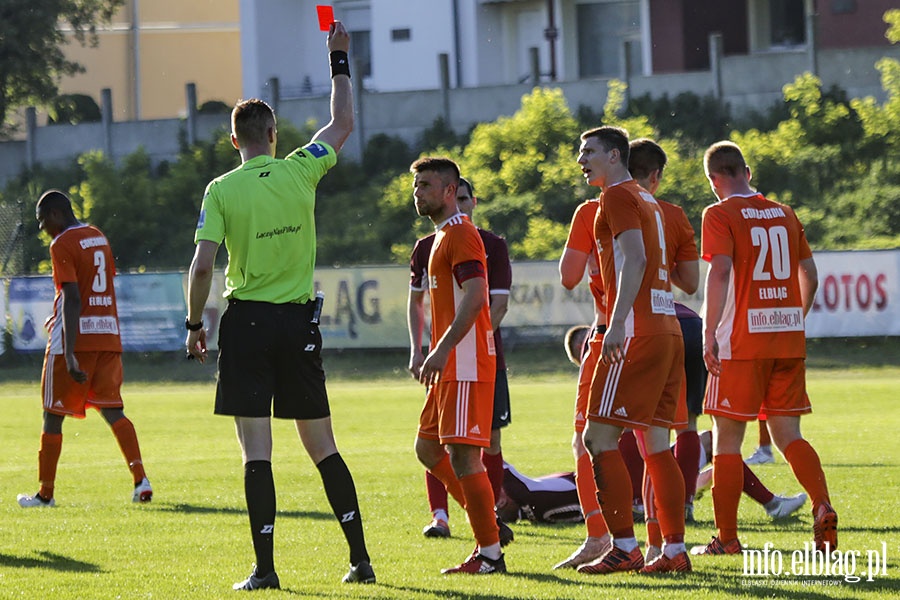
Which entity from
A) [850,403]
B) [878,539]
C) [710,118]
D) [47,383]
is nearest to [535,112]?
[710,118]

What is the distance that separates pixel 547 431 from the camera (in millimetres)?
15750

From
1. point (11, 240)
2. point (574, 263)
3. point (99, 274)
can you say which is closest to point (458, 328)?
point (574, 263)

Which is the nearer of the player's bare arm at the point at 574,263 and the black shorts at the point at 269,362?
the black shorts at the point at 269,362

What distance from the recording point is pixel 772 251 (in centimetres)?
754

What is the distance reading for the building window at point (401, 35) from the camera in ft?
150

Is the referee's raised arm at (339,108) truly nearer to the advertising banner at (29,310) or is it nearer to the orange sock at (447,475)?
the orange sock at (447,475)

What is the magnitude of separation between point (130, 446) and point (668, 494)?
199 inches

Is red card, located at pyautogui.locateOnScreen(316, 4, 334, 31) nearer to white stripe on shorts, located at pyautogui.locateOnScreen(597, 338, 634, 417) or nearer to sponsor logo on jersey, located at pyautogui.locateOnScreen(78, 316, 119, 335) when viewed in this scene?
white stripe on shorts, located at pyautogui.locateOnScreen(597, 338, 634, 417)

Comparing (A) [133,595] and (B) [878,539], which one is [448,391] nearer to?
(A) [133,595]

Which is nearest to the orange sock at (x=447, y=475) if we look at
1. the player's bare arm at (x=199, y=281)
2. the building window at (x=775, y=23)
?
the player's bare arm at (x=199, y=281)

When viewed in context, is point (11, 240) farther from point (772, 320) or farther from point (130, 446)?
point (772, 320)

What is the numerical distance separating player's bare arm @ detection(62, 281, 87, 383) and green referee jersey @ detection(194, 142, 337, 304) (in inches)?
145

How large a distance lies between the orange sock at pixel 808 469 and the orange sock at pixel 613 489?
41.2 inches

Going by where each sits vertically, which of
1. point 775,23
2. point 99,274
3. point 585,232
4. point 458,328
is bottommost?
point 458,328
